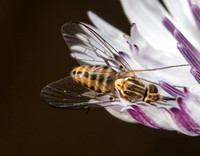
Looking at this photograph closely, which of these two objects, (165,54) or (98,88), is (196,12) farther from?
(98,88)

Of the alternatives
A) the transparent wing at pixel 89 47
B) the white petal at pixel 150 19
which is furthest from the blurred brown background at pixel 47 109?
the transparent wing at pixel 89 47

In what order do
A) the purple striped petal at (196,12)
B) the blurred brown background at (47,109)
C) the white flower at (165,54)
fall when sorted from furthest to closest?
the blurred brown background at (47,109) < the purple striped petal at (196,12) < the white flower at (165,54)

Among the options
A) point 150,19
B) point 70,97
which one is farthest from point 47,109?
point 70,97

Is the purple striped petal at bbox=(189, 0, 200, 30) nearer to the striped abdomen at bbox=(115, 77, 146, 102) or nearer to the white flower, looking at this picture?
the white flower

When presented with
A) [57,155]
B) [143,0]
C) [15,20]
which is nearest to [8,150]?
[57,155]

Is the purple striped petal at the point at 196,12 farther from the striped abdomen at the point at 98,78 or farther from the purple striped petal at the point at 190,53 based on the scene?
the striped abdomen at the point at 98,78

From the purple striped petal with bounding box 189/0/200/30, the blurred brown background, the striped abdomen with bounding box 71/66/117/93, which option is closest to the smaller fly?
the striped abdomen with bounding box 71/66/117/93
